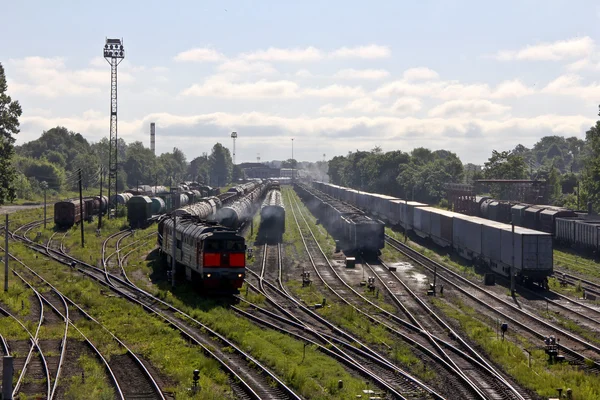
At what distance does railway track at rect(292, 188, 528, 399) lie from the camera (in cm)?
2028

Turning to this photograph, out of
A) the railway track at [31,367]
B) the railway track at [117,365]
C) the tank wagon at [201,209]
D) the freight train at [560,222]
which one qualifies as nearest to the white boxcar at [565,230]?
the freight train at [560,222]

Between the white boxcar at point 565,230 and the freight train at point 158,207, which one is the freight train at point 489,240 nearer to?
the white boxcar at point 565,230

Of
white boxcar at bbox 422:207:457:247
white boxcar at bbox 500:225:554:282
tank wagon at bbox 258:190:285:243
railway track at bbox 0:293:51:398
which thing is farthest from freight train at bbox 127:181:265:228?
railway track at bbox 0:293:51:398

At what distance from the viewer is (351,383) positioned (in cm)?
2030

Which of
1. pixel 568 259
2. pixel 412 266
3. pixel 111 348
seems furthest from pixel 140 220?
pixel 111 348

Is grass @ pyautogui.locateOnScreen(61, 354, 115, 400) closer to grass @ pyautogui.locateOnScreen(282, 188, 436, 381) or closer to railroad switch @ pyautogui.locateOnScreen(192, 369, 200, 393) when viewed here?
railroad switch @ pyautogui.locateOnScreen(192, 369, 200, 393)

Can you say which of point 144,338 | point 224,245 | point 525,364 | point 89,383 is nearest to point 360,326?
point 525,364

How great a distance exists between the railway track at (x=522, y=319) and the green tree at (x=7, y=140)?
105 ft

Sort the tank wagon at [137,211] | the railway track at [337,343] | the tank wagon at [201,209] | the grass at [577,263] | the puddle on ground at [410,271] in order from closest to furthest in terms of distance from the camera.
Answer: the railway track at [337,343] → the puddle on ground at [410,271] → the grass at [577,263] → the tank wagon at [201,209] → the tank wagon at [137,211]

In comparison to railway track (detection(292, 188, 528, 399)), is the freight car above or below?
above

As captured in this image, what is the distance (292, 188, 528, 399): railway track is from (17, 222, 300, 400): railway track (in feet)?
19.0

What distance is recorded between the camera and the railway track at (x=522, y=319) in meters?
24.5

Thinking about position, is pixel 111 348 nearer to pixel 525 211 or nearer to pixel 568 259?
pixel 568 259

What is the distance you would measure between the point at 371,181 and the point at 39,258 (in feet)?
351
